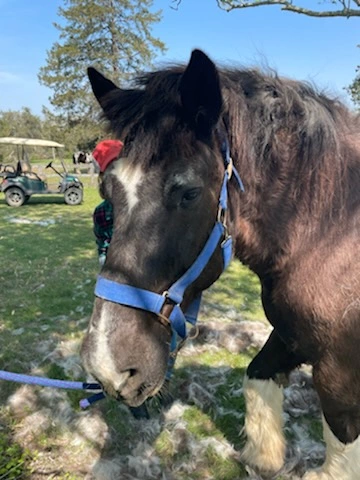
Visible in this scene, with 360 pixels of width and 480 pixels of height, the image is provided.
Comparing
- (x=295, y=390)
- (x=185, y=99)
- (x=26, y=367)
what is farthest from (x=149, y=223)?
(x=26, y=367)

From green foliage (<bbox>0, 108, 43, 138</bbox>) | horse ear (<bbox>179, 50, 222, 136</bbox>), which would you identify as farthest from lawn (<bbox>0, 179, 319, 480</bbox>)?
green foliage (<bbox>0, 108, 43, 138</bbox>)

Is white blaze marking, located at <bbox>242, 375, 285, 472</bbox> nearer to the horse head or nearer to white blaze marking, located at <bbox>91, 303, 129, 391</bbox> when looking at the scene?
the horse head

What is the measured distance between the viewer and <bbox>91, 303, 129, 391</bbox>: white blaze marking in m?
1.39

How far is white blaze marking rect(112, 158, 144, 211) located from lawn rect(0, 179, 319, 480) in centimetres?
177

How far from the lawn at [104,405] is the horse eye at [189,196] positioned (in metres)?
1.77

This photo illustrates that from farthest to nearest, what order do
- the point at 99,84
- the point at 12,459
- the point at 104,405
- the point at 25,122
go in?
the point at 25,122
the point at 104,405
the point at 12,459
the point at 99,84

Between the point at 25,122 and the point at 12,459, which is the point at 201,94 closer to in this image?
the point at 12,459

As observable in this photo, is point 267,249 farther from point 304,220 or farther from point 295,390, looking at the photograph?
point 295,390

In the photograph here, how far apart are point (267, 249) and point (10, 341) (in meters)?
3.04

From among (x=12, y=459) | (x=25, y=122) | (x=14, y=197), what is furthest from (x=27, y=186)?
(x=25, y=122)

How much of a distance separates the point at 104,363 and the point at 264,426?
159 cm

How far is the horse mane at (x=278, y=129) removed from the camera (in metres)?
1.69

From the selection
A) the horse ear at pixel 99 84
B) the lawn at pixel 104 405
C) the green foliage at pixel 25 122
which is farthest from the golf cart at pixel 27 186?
the green foliage at pixel 25 122

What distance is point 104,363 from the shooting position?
4.56ft
